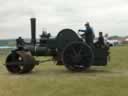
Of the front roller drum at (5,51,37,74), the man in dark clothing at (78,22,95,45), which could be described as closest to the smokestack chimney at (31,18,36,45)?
the front roller drum at (5,51,37,74)

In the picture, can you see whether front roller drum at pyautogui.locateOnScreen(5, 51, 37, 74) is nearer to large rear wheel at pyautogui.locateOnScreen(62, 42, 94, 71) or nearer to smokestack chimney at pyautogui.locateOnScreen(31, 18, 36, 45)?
smokestack chimney at pyautogui.locateOnScreen(31, 18, 36, 45)

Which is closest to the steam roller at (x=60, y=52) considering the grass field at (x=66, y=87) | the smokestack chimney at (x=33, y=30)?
the smokestack chimney at (x=33, y=30)

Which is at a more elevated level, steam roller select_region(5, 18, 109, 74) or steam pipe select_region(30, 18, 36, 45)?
steam pipe select_region(30, 18, 36, 45)

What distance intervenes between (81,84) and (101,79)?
4.38 feet

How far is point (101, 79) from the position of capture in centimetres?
1267

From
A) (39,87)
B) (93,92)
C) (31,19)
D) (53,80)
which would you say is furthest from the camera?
(31,19)

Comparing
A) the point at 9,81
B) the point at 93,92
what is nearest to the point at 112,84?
the point at 93,92

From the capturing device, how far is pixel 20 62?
15.3 meters

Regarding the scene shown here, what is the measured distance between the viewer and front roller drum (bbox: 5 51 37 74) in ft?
49.5

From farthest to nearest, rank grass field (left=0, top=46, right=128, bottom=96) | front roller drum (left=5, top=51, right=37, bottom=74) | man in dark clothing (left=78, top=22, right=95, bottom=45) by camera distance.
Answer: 1. man in dark clothing (left=78, top=22, right=95, bottom=45)
2. front roller drum (left=5, top=51, right=37, bottom=74)
3. grass field (left=0, top=46, right=128, bottom=96)

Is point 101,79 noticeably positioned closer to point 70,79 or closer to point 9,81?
point 70,79

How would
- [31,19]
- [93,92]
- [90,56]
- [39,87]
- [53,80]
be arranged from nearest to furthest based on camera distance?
[93,92] < [39,87] < [53,80] < [90,56] < [31,19]

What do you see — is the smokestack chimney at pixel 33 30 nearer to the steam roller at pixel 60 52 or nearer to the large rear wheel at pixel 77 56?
the steam roller at pixel 60 52

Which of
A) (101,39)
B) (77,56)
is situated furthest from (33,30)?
(101,39)
